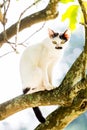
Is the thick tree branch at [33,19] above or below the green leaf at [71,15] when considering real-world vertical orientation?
below

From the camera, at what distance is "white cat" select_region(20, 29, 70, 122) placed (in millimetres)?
2424

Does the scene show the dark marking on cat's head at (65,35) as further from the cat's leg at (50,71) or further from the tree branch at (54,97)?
the tree branch at (54,97)

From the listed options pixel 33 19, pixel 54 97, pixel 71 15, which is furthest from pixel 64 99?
pixel 33 19

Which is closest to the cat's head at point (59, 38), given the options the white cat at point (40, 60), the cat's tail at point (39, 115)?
the white cat at point (40, 60)

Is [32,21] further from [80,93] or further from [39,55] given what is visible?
[80,93]

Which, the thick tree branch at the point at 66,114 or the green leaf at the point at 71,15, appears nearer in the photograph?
the green leaf at the point at 71,15

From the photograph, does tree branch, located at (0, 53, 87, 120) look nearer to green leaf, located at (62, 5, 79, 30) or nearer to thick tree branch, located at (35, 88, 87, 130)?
thick tree branch, located at (35, 88, 87, 130)

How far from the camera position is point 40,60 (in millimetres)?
2490

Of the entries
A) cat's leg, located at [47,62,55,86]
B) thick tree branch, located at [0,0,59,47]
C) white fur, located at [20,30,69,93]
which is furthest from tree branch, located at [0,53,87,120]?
thick tree branch, located at [0,0,59,47]

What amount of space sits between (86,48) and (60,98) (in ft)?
1.14

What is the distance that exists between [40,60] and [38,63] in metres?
0.03

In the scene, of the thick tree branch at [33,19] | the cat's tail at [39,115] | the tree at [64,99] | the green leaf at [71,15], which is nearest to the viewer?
the green leaf at [71,15]

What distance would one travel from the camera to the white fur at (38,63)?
95.3 inches

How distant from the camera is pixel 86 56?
6.52ft
